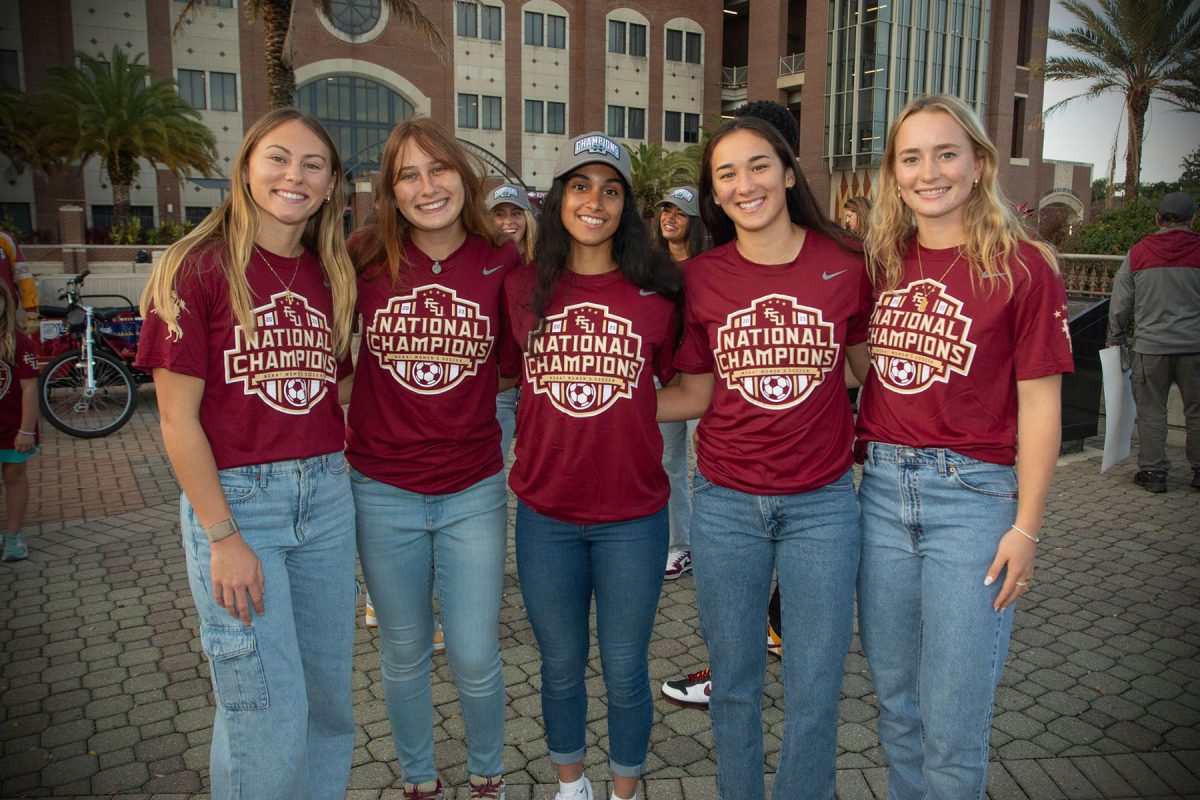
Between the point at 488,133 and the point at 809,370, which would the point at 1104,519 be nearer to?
the point at 809,370

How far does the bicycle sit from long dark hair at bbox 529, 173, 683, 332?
8480mm

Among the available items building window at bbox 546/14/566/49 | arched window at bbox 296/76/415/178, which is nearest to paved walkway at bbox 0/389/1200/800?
arched window at bbox 296/76/415/178

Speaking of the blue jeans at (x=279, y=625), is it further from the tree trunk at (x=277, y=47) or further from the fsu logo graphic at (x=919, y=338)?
the tree trunk at (x=277, y=47)

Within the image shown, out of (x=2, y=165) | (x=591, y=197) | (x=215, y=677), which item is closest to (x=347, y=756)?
(x=215, y=677)

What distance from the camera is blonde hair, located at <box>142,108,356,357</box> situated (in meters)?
2.38

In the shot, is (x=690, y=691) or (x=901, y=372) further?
(x=690, y=691)

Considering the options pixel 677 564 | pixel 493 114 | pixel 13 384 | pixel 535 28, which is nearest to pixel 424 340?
pixel 677 564

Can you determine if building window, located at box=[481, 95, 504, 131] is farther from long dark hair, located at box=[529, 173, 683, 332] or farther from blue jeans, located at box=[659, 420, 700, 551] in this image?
long dark hair, located at box=[529, 173, 683, 332]

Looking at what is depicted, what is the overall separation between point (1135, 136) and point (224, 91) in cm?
3678

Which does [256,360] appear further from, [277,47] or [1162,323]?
[277,47]

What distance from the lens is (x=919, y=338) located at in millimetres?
2510

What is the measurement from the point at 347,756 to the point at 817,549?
1693mm

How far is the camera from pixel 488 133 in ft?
146

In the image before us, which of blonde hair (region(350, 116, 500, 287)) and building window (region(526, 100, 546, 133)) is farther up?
building window (region(526, 100, 546, 133))
